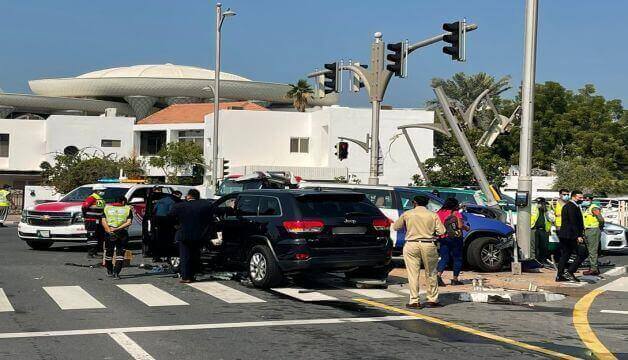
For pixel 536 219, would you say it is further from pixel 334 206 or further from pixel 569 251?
pixel 334 206

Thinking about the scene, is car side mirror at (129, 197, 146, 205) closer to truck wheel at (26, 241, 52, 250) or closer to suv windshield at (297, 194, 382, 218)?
truck wheel at (26, 241, 52, 250)

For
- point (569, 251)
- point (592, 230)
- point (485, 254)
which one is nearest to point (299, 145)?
point (485, 254)

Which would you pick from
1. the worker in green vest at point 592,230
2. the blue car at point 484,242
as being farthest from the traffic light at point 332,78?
the worker in green vest at point 592,230

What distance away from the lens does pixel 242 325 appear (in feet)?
31.8

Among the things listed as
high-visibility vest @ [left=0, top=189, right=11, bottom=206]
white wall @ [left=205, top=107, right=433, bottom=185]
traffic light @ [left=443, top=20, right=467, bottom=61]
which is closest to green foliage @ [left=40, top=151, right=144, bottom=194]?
white wall @ [left=205, top=107, right=433, bottom=185]

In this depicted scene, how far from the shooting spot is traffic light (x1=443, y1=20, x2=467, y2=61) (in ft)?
64.9

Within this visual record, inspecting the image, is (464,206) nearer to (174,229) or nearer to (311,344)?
(174,229)

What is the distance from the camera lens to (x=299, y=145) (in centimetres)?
6278

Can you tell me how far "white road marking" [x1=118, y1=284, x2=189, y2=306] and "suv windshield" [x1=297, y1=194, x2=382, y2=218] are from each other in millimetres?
2454

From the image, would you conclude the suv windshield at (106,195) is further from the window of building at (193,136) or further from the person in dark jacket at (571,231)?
the window of building at (193,136)

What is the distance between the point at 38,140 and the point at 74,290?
60.1 metres

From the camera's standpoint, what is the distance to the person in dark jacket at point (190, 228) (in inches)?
546

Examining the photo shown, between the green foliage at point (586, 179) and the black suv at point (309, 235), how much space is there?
131ft

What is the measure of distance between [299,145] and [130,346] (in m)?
54.7
